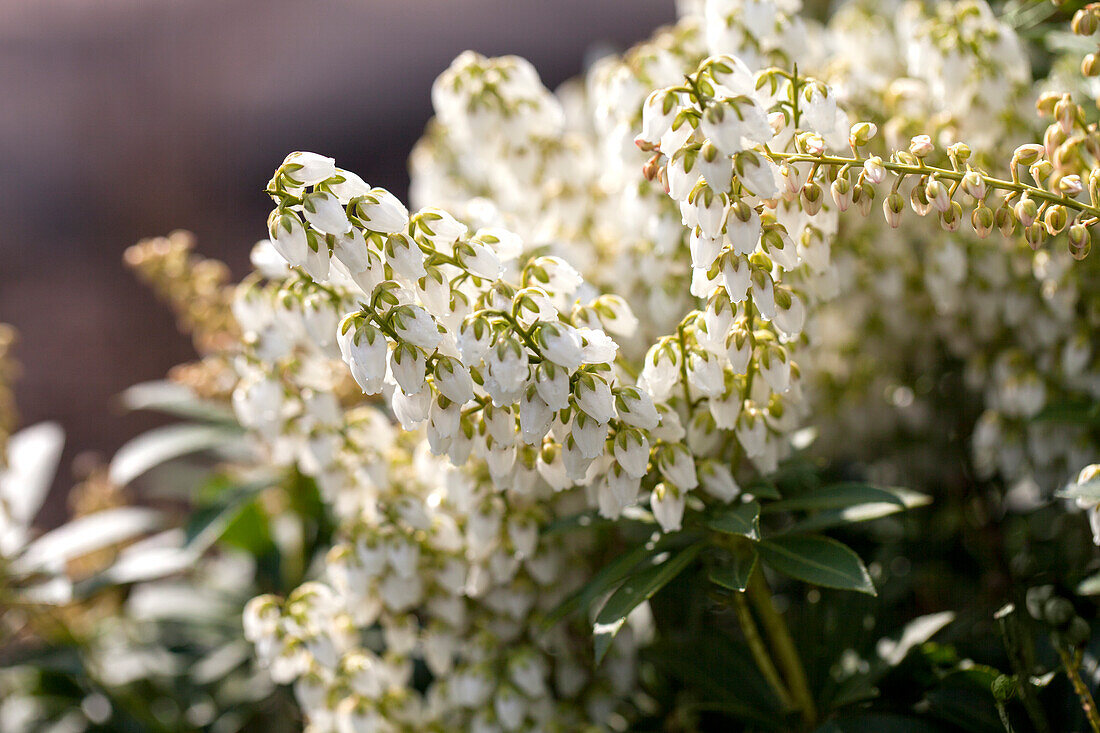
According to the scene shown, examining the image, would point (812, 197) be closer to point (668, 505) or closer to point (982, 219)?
point (982, 219)

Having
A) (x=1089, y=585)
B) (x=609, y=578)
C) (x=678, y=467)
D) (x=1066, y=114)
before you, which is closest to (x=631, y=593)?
(x=609, y=578)

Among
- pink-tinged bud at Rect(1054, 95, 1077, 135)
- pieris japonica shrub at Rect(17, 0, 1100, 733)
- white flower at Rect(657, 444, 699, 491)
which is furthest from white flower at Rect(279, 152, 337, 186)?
pink-tinged bud at Rect(1054, 95, 1077, 135)

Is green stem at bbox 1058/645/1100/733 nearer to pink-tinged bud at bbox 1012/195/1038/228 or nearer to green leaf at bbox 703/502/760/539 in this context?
green leaf at bbox 703/502/760/539

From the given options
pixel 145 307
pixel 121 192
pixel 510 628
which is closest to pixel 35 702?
pixel 510 628

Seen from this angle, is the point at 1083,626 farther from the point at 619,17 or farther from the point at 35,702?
the point at 619,17

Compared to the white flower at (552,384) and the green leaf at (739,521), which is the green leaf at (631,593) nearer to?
the green leaf at (739,521)

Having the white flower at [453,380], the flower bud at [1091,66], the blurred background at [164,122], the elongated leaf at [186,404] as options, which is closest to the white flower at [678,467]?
the white flower at [453,380]

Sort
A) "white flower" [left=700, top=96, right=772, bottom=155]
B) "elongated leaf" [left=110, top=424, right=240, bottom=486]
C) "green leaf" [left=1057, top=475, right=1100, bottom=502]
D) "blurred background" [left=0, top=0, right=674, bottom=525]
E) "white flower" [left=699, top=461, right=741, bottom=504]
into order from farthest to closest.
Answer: "blurred background" [left=0, top=0, right=674, bottom=525] < "elongated leaf" [left=110, top=424, right=240, bottom=486] < "white flower" [left=699, top=461, right=741, bottom=504] < "green leaf" [left=1057, top=475, right=1100, bottom=502] < "white flower" [left=700, top=96, right=772, bottom=155]
